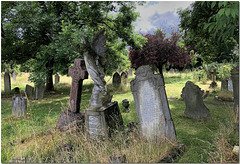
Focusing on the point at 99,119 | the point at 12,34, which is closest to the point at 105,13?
the point at 12,34

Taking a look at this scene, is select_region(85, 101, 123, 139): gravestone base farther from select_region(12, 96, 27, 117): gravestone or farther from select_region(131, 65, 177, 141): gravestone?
select_region(12, 96, 27, 117): gravestone

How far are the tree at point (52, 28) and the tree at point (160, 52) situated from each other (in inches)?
292

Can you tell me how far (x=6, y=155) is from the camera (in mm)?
3570

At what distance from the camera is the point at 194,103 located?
6250 millimetres

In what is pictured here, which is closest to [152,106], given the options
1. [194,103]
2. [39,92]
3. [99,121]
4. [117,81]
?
[99,121]

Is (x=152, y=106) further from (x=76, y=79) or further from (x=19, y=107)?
(x=19, y=107)

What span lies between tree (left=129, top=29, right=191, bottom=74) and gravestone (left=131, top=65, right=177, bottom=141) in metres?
15.2

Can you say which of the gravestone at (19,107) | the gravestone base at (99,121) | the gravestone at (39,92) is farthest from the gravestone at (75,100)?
the gravestone at (39,92)

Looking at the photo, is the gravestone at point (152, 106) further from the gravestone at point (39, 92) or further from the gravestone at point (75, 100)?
the gravestone at point (39, 92)

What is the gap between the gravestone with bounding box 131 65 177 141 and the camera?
149 inches

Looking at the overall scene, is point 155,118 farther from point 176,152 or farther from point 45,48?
point 45,48

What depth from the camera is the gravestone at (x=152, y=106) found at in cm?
379

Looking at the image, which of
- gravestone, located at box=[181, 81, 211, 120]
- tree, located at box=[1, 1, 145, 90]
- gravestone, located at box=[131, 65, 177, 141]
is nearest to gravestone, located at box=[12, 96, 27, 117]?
tree, located at box=[1, 1, 145, 90]

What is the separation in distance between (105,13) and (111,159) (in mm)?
9854
